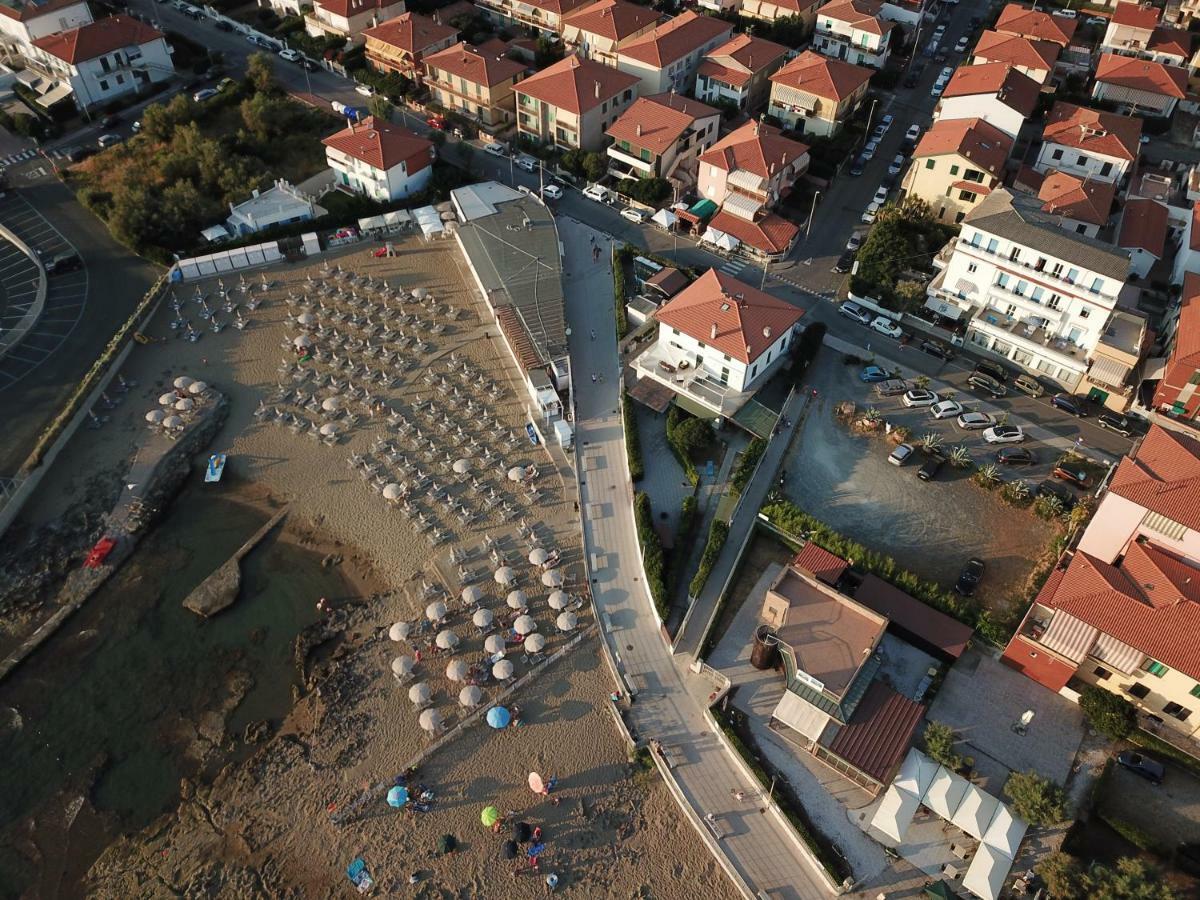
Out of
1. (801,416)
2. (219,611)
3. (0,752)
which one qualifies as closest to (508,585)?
(219,611)

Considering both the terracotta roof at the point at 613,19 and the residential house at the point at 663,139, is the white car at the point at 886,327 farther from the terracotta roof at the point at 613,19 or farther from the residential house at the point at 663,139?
the terracotta roof at the point at 613,19

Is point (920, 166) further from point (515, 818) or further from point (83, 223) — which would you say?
point (83, 223)

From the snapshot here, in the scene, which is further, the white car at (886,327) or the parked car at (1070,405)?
the white car at (886,327)

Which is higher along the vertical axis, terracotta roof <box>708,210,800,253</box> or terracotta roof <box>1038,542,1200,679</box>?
terracotta roof <box>1038,542,1200,679</box>

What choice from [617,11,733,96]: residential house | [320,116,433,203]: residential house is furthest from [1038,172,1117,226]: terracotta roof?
[320,116,433,203]: residential house

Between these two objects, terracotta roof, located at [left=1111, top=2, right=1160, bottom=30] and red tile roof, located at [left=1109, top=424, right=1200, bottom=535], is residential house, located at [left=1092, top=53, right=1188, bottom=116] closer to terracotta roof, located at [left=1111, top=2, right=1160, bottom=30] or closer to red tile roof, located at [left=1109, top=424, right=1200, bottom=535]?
terracotta roof, located at [left=1111, top=2, right=1160, bottom=30]

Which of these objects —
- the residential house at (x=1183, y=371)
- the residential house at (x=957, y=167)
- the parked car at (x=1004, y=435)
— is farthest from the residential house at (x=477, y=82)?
the residential house at (x=1183, y=371)
